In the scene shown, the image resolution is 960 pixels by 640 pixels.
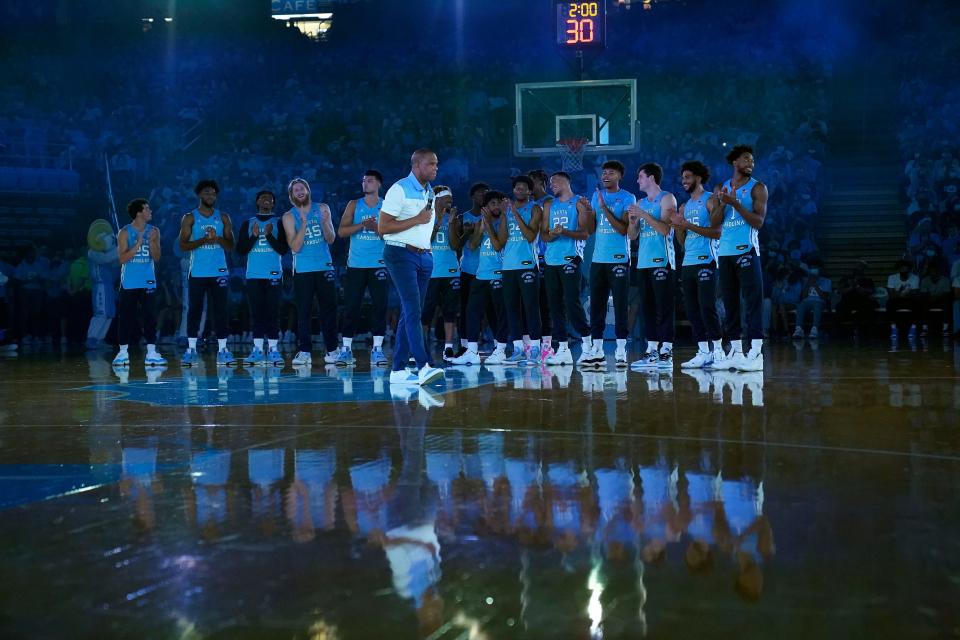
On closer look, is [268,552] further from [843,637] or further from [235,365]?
[235,365]

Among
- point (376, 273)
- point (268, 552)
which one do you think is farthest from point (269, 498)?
point (376, 273)

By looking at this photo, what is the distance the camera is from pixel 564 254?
30.5ft

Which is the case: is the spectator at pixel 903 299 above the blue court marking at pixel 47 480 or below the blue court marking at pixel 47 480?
above

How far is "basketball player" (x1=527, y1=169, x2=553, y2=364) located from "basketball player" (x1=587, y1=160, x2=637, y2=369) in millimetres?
564

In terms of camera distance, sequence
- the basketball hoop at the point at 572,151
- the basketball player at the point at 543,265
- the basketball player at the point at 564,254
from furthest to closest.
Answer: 1. the basketball hoop at the point at 572,151
2. the basketball player at the point at 543,265
3. the basketball player at the point at 564,254

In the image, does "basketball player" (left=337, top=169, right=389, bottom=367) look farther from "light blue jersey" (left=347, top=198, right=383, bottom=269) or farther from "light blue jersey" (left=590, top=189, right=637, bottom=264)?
"light blue jersey" (left=590, top=189, right=637, bottom=264)

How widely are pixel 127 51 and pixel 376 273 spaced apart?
17.0m

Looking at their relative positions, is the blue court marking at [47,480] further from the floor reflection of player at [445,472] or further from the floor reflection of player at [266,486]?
the floor reflection of player at [445,472]

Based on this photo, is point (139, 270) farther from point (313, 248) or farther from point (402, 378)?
point (402, 378)

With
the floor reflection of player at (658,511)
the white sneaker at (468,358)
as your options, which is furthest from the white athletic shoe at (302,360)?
the floor reflection of player at (658,511)

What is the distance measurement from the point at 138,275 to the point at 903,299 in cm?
1137

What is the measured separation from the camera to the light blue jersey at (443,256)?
10.3m

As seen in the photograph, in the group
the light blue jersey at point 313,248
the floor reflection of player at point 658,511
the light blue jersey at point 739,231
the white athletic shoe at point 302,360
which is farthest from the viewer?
the light blue jersey at point 313,248

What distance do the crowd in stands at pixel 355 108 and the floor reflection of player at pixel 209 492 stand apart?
14.9 meters
